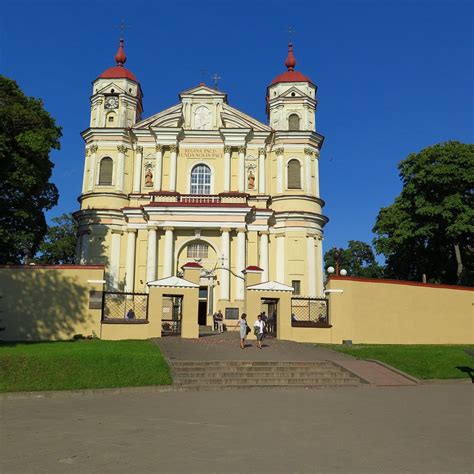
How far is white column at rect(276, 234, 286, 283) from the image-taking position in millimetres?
37875

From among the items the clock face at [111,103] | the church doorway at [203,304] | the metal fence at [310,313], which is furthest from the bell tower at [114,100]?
the metal fence at [310,313]

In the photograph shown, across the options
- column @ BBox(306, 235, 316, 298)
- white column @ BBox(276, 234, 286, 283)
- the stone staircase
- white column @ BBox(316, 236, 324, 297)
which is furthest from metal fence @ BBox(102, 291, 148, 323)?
white column @ BBox(316, 236, 324, 297)

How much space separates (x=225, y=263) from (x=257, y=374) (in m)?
20.5

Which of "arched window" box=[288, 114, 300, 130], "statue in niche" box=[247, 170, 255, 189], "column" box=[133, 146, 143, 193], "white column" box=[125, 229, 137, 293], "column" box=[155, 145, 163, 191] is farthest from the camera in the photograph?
"arched window" box=[288, 114, 300, 130]

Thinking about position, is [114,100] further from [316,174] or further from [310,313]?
[310,313]

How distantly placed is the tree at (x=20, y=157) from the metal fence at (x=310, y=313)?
1507 centimetres

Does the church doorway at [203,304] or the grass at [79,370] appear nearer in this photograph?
the grass at [79,370]

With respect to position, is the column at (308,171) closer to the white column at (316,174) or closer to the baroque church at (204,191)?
the baroque church at (204,191)

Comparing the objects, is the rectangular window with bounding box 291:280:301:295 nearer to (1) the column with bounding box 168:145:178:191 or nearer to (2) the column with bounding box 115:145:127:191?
(1) the column with bounding box 168:145:178:191

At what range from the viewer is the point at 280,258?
3828cm

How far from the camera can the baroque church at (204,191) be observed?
3609cm

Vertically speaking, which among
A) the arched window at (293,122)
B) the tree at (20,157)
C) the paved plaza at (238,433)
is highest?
the arched window at (293,122)

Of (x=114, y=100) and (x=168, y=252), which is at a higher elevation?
(x=114, y=100)

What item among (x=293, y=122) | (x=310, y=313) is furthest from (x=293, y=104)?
(x=310, y=313)
